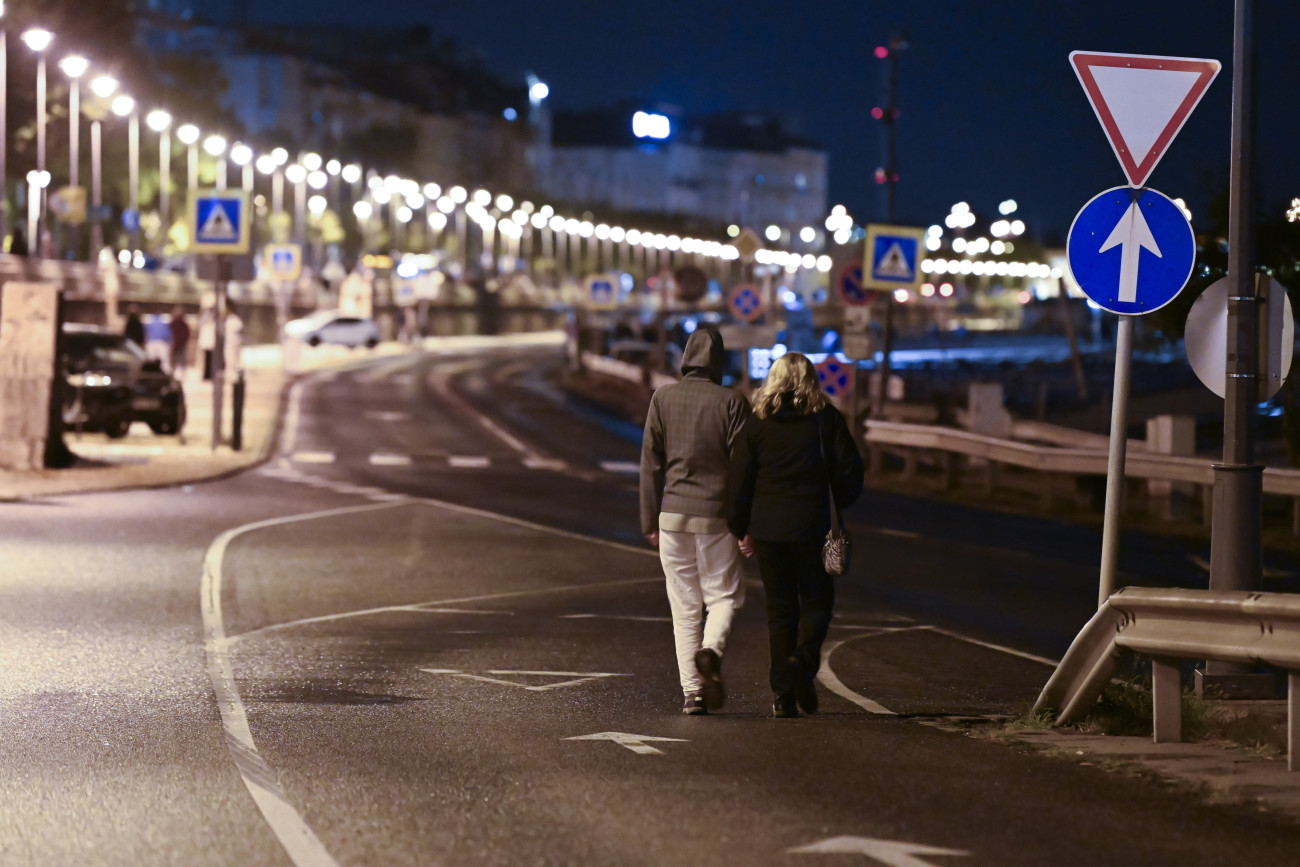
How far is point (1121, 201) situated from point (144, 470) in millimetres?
18428

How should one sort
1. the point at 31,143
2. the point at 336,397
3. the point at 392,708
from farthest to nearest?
the point at 31,143 → the point at 336,397 → the point at 392,708

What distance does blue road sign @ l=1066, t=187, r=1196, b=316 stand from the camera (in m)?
8.79

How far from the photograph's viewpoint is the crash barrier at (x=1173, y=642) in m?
7.45

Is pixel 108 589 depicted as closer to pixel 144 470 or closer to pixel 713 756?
pixel 713 756

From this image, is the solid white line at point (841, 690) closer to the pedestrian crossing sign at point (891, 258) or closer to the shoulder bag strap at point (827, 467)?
the shoulder bag strap at point (827, 467)

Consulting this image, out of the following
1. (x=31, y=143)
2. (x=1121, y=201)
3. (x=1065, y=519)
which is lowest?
(x=1065, y=519)

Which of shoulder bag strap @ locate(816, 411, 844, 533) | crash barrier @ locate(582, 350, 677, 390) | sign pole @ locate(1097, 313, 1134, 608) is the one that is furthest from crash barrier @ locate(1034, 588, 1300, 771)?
crash barrier @ locate(582, 350, 677, 390)

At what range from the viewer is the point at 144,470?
25.1m

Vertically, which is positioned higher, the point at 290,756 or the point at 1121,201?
the point at 1121,201

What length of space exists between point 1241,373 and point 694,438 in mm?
2506

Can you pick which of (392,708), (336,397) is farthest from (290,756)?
(336,397)

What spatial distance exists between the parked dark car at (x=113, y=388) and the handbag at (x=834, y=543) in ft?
73.9

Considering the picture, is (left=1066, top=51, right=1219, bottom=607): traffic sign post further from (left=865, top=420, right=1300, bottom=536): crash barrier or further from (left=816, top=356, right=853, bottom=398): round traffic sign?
(left=816, top=356, right=853, bottom=398): round traffic sign

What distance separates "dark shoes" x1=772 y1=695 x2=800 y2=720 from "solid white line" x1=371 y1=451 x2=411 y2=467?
20.6 metres
